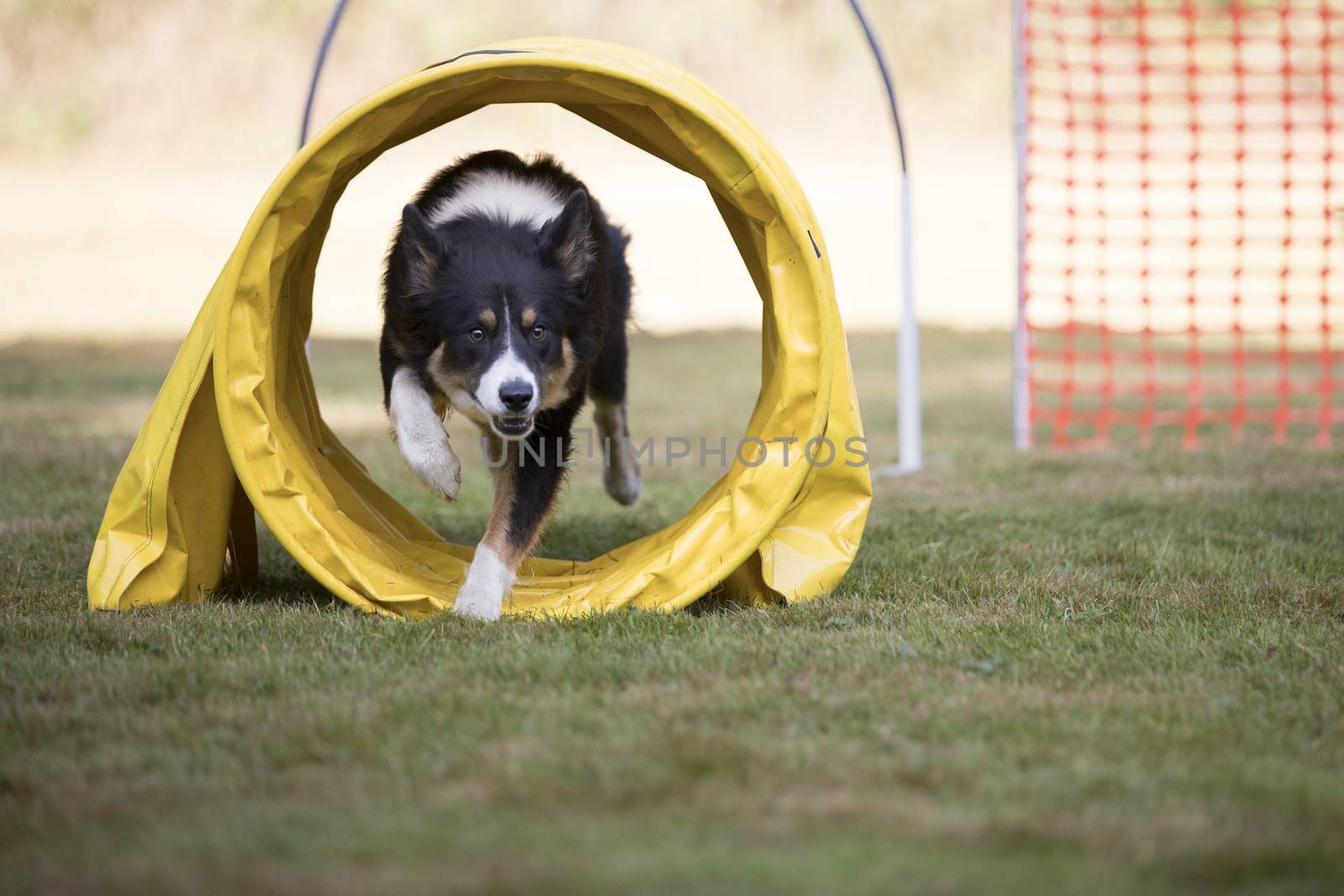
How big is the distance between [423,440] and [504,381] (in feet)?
1.36

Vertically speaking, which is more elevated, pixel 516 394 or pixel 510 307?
pixel 510 307

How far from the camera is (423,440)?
428cm

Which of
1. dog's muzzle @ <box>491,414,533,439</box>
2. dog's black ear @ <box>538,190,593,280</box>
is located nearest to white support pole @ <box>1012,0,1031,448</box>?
dog's black ear @ <box>538,190,593,280</box>

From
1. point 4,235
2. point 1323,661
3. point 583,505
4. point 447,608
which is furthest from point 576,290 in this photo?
point 4,235

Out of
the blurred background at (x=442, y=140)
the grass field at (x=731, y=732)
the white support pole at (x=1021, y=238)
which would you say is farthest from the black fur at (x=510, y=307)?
the blurred background at (x=442, y=140)

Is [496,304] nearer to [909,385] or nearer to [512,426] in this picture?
[512,426]

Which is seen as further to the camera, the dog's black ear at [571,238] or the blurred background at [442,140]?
the blurred background at [442,140]

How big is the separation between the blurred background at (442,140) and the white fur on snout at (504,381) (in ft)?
36.9

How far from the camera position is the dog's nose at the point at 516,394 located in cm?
405

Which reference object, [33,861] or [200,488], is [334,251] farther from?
[33,861]

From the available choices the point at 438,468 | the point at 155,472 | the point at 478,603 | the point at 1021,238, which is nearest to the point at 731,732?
the point at 478,603

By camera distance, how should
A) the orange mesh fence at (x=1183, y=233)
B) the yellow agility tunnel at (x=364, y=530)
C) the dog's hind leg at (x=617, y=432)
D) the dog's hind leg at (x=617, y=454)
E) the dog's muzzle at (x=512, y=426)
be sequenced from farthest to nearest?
the orange mesh fence at (x=1183, y=233), the dog's hind leg at (x=617, y=454), the dog's hind leg at (x=617, y=432), the dog's muzzle at (x=512, y=426), the yellow agility tunnel at (x=364, y=530)

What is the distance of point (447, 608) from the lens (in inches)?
157

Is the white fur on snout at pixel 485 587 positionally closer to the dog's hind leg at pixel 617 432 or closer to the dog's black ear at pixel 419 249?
the dog's black ear at pixel 419 249
